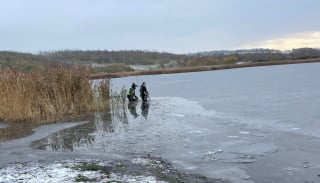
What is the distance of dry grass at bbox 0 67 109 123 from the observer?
15438 mm

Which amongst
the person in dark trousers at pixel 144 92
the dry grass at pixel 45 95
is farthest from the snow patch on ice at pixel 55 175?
the person in dark trousers at pixel 144 92

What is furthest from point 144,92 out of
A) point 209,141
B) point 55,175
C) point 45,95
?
point 55,175

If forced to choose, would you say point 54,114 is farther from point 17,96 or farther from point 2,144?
point 2,144

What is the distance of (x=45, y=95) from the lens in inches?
633

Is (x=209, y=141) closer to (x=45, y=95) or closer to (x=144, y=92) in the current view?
(x=45, y=95)

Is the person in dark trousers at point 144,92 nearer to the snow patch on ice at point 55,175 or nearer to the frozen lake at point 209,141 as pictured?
the frozen lake at point 209,141

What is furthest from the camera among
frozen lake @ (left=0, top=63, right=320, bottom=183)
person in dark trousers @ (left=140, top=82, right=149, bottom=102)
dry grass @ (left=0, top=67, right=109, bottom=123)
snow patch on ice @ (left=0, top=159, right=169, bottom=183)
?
person in dark trousers @ (left=140, top=82, right=149, bottom=102)

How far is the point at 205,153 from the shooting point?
891 centimetres

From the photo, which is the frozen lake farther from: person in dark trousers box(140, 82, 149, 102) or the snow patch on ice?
person in dark trousers box(140, 82, 149, 102)

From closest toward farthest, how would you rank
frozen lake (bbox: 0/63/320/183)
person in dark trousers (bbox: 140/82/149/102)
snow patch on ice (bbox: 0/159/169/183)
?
snow patch on ice (bbox: 0/159/169/183) → frozen lake (bbox: 0/63/320/183) → person in dark trousers (bbox: 140/82/149/102)

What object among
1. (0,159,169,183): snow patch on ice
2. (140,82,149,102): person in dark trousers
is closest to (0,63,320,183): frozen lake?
(0,159,169,183): snow patch on ice

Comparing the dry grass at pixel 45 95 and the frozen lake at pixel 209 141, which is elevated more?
the dry grass at pixel 45 95

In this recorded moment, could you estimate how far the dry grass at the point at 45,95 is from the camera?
15.4 metres

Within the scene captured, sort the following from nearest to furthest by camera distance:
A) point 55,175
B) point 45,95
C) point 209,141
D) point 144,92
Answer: point 55,175 < point 209,141 < point 45,95 < point 144,92
